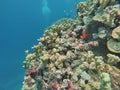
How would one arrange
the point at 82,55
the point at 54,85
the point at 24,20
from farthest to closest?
1. the point at 24,20
2. the point at 82,55
3. the point at 54,85

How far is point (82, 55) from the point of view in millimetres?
3293

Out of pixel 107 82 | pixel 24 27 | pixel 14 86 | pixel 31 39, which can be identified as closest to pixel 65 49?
pixel 107 82

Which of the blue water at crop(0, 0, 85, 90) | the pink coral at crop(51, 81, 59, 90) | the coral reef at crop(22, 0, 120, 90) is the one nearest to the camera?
the coral reef at crop(22, 0, 120, 90)

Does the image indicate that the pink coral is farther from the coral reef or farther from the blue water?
the blue water

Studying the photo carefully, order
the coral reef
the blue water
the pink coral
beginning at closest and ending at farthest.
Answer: the coral reef, the pink coral, the blue water

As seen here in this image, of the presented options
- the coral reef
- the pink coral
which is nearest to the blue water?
the coral reef

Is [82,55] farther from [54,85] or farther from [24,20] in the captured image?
[24,20]

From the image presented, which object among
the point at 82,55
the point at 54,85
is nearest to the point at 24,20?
the point at 82,55

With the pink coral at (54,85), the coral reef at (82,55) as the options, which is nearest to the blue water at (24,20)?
the coral reef at (82,55)

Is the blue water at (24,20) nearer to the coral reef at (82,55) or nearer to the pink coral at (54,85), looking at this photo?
the coral reef at (82,55)

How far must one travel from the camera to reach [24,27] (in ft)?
166

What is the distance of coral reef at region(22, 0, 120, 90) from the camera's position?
283cm

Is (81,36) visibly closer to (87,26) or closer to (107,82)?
(87,26)

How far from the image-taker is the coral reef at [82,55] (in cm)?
283
